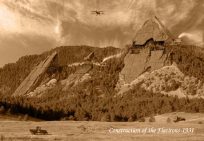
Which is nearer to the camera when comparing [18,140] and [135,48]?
[18,140]

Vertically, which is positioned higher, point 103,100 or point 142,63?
point 142,63

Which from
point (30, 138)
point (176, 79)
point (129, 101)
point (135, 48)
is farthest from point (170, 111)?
point (30, 138)

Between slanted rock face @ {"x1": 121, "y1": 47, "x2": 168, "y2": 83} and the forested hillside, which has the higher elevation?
slanted rock face @ {"x1": 121, "y1": 47, "x2": 168, "y2": 83}

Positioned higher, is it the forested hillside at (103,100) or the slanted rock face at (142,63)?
the slanted rock face at (142,63)

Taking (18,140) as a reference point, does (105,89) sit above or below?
above

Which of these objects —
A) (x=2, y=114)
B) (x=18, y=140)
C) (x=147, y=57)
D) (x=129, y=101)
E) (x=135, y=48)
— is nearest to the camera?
(x=18, y=140)

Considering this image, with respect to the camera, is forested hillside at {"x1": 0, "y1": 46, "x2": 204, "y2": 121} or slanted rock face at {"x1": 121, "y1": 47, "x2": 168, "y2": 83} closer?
forested hillside at {"x1": 0, "y1": 46, "x2": 204, "y2": 121}

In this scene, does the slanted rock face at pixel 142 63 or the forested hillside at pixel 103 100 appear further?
the slanted rock face at pixel 142 63

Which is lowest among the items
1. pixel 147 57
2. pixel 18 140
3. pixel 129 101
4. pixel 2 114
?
pixel 18 140

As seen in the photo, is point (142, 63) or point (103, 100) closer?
point (103, 100)

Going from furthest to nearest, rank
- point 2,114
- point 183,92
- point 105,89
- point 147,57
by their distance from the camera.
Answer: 1. point 147,57
2. point 105,89
3. point 183,92
4. point 2,114

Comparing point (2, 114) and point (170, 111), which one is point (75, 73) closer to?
point (170, 111)
